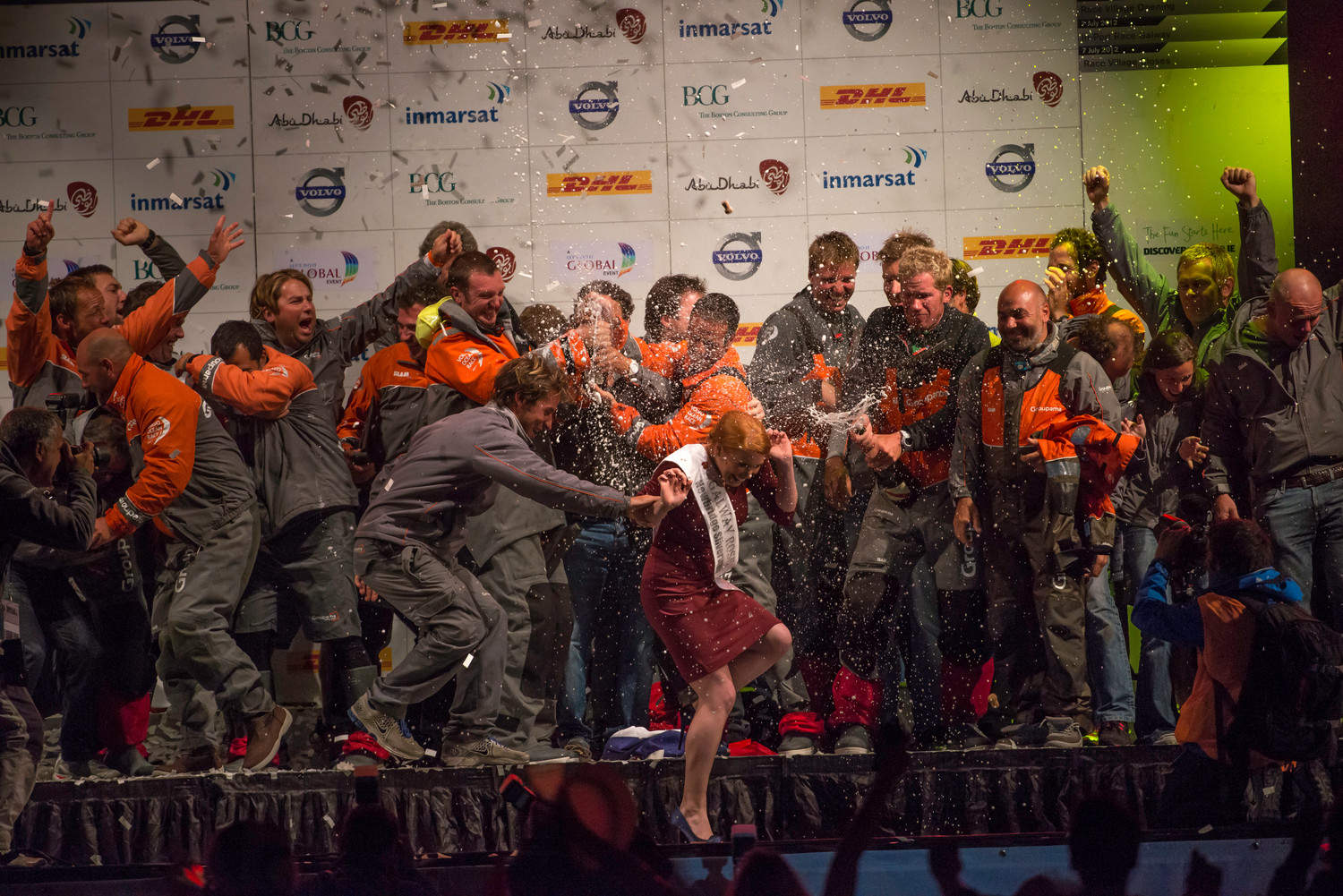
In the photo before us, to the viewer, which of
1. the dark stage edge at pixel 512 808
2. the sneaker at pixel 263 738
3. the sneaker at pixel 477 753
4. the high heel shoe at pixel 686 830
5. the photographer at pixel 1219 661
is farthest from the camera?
the sneaker at pixel 263 738

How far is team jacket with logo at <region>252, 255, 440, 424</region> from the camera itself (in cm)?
528

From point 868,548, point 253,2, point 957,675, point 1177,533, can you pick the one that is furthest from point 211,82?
point 1177,533

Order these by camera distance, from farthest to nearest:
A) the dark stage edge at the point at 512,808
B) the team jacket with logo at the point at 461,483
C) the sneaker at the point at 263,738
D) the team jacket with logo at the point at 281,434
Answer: the team jacket with logo at the point at 281,434, the sneaker at the point at 263,738, the dark stage edge at the point at 512,808, the team jacket with logo at the point at 461,483

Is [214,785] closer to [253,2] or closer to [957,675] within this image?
[957,675]

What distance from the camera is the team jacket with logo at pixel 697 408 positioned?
15.4 feet

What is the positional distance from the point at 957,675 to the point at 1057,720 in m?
0.40

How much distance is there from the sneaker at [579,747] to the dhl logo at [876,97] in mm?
3419

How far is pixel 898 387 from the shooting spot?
191 inches

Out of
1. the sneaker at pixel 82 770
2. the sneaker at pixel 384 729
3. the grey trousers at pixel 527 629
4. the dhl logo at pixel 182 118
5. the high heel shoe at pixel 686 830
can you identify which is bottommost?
the high heel shoe at pixel 686 830

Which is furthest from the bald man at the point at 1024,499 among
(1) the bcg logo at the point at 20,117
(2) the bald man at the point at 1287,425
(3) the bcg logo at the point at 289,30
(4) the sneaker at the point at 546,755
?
(1) the bcg logo at the point at 20,117

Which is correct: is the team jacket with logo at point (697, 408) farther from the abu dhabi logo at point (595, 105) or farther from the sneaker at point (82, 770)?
the sneaker at point (82, 770)

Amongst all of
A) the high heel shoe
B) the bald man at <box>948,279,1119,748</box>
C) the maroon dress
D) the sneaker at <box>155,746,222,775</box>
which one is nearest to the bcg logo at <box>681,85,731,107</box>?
the bald man at <box>948,279,1119,748</box>

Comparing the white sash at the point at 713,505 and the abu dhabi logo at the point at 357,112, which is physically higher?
the abu dhabi logo at the point at 357,112

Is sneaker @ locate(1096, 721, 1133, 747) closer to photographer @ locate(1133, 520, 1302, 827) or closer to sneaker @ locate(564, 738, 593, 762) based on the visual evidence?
photographer @ locate(1133, 520, 1302, 827)
